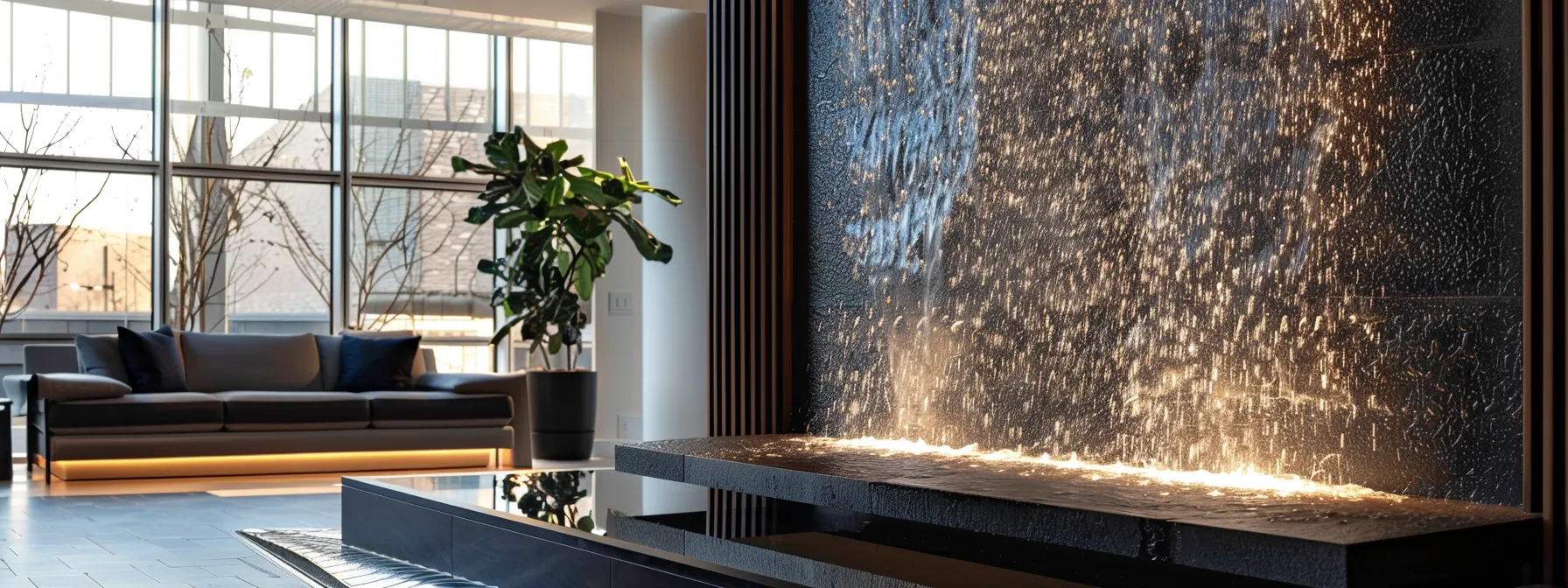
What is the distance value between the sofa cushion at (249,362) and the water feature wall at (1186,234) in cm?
413

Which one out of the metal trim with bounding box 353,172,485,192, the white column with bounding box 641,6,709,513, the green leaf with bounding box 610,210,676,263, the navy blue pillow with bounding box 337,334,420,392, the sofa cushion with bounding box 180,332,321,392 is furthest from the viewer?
the metal trim with bounding box 353,172,485,192

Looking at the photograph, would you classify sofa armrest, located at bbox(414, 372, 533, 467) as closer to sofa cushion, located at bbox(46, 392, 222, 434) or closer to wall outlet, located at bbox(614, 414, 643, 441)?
wall outlet, located at bbox(614, 414, 643, 441)

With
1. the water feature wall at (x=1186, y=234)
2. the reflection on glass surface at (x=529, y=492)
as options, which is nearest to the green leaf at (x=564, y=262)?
the reflection on glass surface at (x=529, y=492)

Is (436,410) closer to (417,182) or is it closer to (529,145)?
(529,145)

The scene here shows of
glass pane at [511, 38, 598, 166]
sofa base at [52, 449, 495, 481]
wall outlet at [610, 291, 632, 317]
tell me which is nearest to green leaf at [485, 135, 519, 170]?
wall outlet at [610, 291, 632, 317]

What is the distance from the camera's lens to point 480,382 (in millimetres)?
6879

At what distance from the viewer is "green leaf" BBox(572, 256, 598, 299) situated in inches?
287

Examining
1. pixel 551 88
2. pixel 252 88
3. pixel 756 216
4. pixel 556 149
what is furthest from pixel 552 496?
pixel 551 88

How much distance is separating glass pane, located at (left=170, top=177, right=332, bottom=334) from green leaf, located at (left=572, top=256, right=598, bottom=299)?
2.10 metres

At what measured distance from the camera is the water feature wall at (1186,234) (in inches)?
89.3

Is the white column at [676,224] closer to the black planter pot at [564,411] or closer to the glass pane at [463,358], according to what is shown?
the black planter pot at [564,411]

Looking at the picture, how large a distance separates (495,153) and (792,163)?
3.63 m

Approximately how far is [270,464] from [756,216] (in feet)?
11.3

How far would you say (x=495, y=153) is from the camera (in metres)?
7.29
